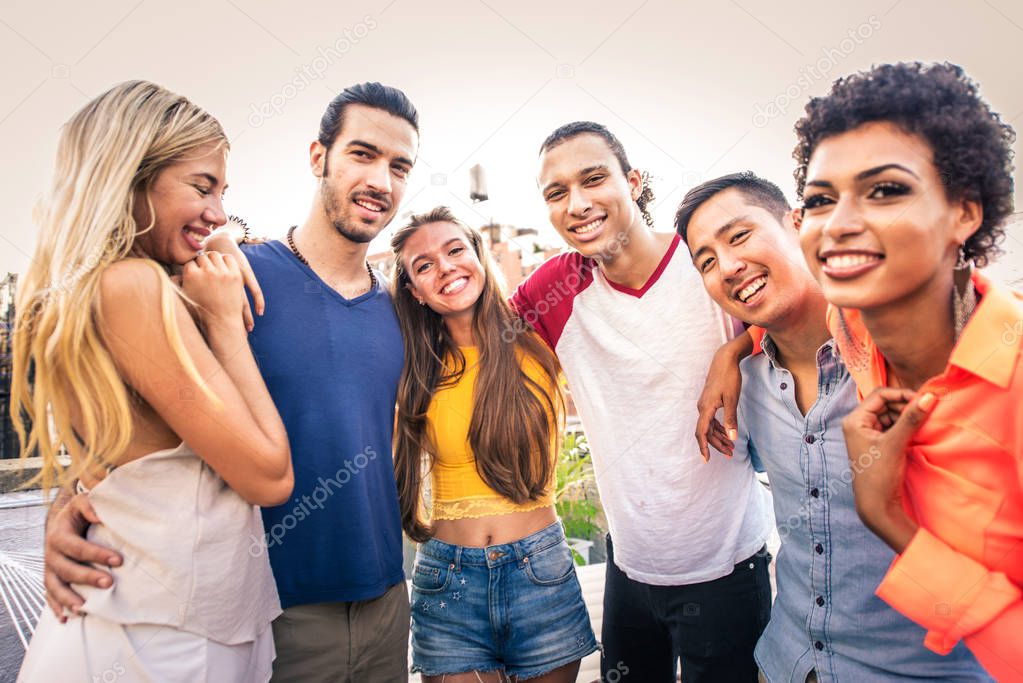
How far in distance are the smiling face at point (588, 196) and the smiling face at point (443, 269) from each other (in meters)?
0.38

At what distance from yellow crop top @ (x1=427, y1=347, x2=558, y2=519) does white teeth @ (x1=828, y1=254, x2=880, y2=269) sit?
4.35ft

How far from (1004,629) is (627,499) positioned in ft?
3.63

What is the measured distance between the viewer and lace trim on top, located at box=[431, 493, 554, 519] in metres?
2.07

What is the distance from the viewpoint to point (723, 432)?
1.73 meters

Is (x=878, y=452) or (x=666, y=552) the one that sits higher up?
(x=878, y=452)

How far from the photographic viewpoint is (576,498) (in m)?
4.82

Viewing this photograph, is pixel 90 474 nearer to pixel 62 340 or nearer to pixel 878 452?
pixel 62 340

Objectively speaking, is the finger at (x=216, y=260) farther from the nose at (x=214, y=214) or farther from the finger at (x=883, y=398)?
the finger at (x=883, y=398)

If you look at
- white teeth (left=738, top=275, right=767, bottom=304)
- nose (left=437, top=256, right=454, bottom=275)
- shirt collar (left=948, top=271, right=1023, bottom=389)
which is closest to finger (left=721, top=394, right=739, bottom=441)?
white teeth (left=738, top=275, right=767, bottom=304)

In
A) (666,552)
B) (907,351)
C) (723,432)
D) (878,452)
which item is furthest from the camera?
(666,552)

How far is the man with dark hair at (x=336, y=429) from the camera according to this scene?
5.71ft

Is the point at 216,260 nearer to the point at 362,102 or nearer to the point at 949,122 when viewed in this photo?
the point at 362,102

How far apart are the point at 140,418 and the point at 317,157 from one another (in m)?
1.30

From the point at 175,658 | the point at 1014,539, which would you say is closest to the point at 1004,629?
the point at 1014,539
